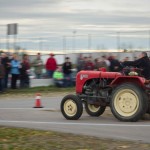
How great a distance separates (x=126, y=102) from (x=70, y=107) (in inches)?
62.3

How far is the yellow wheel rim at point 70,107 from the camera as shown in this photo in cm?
1389

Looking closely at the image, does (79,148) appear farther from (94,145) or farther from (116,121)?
(116,121)

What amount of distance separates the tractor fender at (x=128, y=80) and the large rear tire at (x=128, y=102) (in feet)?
0.51

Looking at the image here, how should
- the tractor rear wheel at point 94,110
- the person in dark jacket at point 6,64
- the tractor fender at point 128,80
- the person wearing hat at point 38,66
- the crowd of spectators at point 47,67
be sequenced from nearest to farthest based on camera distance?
the tractor fender at point 128,80, the tractor rear wheel at point 94,110, the person in dark jacket at point 6,64, the crowd of spectators at point 47,67, the person wearing hat at point 38,66

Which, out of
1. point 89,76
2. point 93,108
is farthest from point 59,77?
point 89,76

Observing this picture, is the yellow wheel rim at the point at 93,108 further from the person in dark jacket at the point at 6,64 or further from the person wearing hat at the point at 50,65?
the person wearing hat at the point at 50,65

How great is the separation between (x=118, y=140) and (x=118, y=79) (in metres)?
3.88

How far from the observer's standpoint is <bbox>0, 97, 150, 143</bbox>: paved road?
10983 millimetres

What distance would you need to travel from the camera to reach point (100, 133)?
11039 millimetres

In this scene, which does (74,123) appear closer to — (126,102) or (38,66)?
(126,102)

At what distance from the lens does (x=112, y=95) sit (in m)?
13.6

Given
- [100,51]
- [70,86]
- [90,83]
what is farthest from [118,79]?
[100,51]

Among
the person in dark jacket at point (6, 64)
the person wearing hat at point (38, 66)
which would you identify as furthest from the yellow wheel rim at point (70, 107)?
the person wearing hat at point (38, 66)

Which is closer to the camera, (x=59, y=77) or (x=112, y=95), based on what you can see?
(x=112, y=95)
